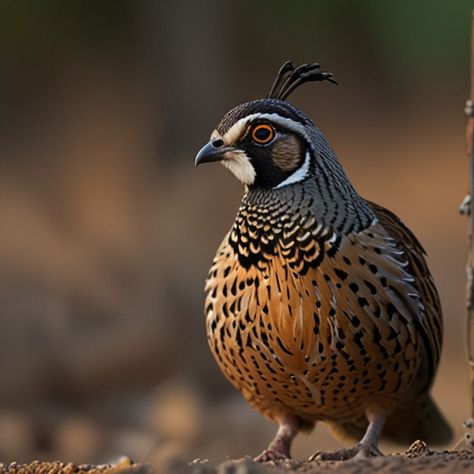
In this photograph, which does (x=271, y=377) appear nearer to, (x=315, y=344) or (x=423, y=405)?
(x=315, y=344)

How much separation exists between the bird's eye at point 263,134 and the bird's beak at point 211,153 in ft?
0.38

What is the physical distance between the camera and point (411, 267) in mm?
5641

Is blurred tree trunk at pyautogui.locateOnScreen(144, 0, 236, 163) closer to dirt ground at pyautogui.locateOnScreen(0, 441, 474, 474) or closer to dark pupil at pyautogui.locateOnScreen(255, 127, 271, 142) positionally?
dark pupil at pyautogui.locateOnScreen(255, 127, 271, 142)

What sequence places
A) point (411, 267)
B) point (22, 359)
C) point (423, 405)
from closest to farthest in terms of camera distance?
point (411, 267), point (423, 405), point (22, 359)

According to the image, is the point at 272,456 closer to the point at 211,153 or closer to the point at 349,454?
the point at 349,454

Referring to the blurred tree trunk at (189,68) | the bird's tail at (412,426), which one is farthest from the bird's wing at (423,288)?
the blurred tree trunk at (189,68)

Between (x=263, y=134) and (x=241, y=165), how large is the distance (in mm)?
162

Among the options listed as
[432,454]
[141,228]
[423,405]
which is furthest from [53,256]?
[432,454]

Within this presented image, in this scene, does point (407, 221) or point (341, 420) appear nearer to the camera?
point (341, 420)

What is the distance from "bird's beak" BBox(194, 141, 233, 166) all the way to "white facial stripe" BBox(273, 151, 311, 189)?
267 millimetres

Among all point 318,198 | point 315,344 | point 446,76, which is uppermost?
point 446,76

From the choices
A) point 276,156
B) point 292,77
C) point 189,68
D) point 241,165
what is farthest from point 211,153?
point 189,68

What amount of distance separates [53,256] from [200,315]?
187cm

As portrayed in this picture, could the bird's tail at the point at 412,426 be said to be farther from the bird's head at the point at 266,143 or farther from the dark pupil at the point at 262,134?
the dark pupil at the point at 262,134
